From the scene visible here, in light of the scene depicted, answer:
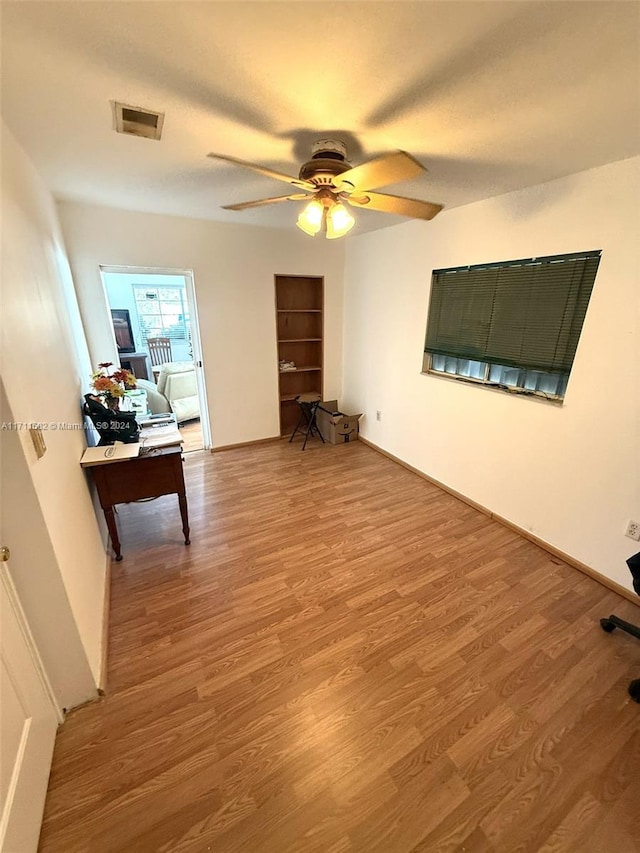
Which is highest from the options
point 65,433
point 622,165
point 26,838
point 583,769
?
point 622,165

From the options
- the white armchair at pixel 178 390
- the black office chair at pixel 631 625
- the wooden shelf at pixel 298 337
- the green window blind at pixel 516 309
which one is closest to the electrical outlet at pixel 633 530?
the black office chair at pixel 631 625

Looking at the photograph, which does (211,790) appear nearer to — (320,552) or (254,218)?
(320,552)

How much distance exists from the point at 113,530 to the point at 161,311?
5.96m

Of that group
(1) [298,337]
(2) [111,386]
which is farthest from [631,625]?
(1) [298,337]

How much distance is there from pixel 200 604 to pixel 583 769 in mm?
1869

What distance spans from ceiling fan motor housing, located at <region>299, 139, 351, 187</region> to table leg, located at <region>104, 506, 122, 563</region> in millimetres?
2235

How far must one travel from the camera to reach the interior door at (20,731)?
982mm

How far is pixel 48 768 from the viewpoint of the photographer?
1237 millimetres

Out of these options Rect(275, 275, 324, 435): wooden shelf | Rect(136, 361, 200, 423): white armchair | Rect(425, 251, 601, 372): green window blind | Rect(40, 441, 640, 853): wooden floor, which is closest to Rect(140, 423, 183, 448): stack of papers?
Rect(40, 441, 640, 853): wooden floor

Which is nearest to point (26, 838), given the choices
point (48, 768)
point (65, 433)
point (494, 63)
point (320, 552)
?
point (48, 768)

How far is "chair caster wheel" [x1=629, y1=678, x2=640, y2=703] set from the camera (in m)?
1.51

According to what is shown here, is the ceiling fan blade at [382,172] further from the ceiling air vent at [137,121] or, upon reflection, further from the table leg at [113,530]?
the table leg at [113,530]

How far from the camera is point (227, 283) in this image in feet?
11.6

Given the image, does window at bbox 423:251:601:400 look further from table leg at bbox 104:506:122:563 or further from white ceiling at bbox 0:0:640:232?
table leg at bbox 104:506:122:563
